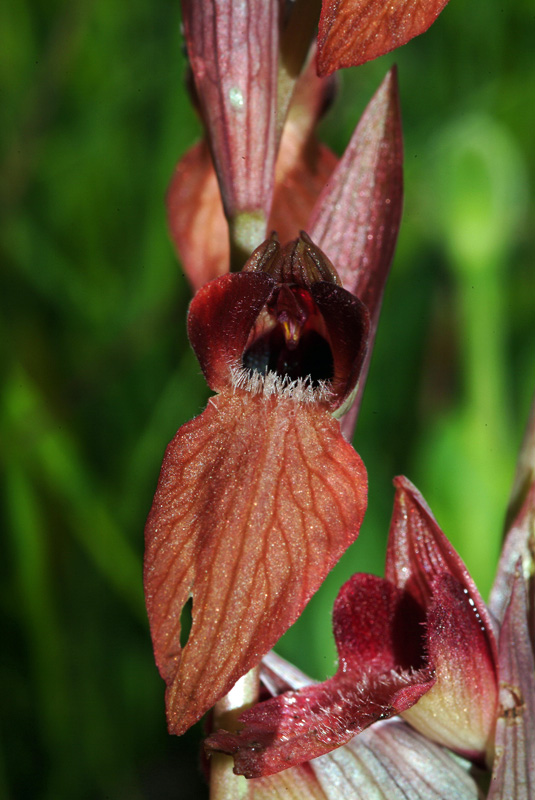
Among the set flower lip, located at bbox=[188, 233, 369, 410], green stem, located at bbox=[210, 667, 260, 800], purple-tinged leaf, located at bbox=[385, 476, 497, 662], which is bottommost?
green stem, located at bbox=[210, 667, 260, 800]

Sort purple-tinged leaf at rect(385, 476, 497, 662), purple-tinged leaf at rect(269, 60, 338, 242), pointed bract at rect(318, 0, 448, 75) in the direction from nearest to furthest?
pointed bract at rect(318, 0, 448, 75) → purple-tinged leaf at rect(385, 476, 497, 662) → purple-tinged leaf at rect(269, 60, 338, 242)

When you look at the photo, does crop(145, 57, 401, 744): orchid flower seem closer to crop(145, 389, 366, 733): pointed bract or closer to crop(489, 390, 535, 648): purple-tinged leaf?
crop(145, 389, 366, 733): pointed bract

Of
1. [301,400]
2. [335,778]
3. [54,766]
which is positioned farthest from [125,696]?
[301,400]

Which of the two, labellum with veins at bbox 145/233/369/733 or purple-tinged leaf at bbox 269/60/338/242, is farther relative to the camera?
purple-tinged leaf at bbox 269/60/338/242

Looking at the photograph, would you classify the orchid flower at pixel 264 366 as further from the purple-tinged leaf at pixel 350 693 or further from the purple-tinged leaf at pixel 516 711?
the purple-tinged leaf at pixel 516 711

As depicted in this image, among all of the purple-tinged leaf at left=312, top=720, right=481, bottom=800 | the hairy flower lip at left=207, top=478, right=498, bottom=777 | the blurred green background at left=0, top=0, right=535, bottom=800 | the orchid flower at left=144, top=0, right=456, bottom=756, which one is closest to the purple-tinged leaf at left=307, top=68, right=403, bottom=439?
the orchid flower at left=144, top=0, right=456, bottom=756

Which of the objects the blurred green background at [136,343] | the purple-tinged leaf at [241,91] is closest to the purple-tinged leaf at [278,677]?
the purple-tinged leaf at [241,91]
